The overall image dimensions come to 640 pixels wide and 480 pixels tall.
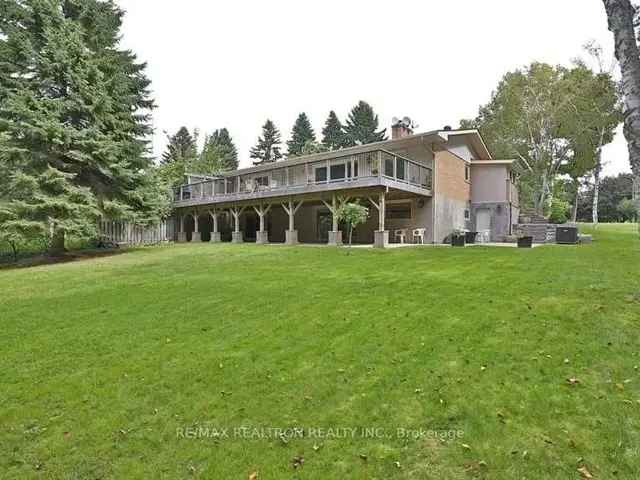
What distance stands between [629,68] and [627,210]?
51.1 m

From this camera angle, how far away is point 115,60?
1708cm

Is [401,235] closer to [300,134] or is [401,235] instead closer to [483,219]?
[483,219]

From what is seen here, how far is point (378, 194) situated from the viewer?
16109mm

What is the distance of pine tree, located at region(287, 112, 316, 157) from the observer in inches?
2375

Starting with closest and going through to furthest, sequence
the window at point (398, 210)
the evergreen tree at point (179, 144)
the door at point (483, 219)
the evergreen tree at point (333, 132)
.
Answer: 1. the window at point (398, 210)
2. the door at point (483, 219)
3. the evergreen tree at point (333, 132)
4. the evergreen tree at point (179, 144)

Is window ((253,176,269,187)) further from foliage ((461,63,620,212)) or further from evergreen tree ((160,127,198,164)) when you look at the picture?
evergreen tree ((160,127,198,164))

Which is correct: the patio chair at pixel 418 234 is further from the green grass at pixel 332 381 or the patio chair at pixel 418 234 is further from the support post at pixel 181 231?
the support post at pixel 181 231

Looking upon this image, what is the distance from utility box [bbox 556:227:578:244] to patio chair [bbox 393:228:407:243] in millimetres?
6663

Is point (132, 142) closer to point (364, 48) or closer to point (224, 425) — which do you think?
point (364, 48)

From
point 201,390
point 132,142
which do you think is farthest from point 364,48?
point 201,390

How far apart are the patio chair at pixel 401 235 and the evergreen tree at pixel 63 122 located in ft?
40.2

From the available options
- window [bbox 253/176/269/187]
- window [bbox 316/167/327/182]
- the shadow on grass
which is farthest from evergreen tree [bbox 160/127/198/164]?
the shadow on grass

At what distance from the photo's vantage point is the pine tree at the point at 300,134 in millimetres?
60316

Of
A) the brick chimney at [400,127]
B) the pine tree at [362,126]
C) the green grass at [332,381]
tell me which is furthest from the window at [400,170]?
the pine tree at [362,126]
